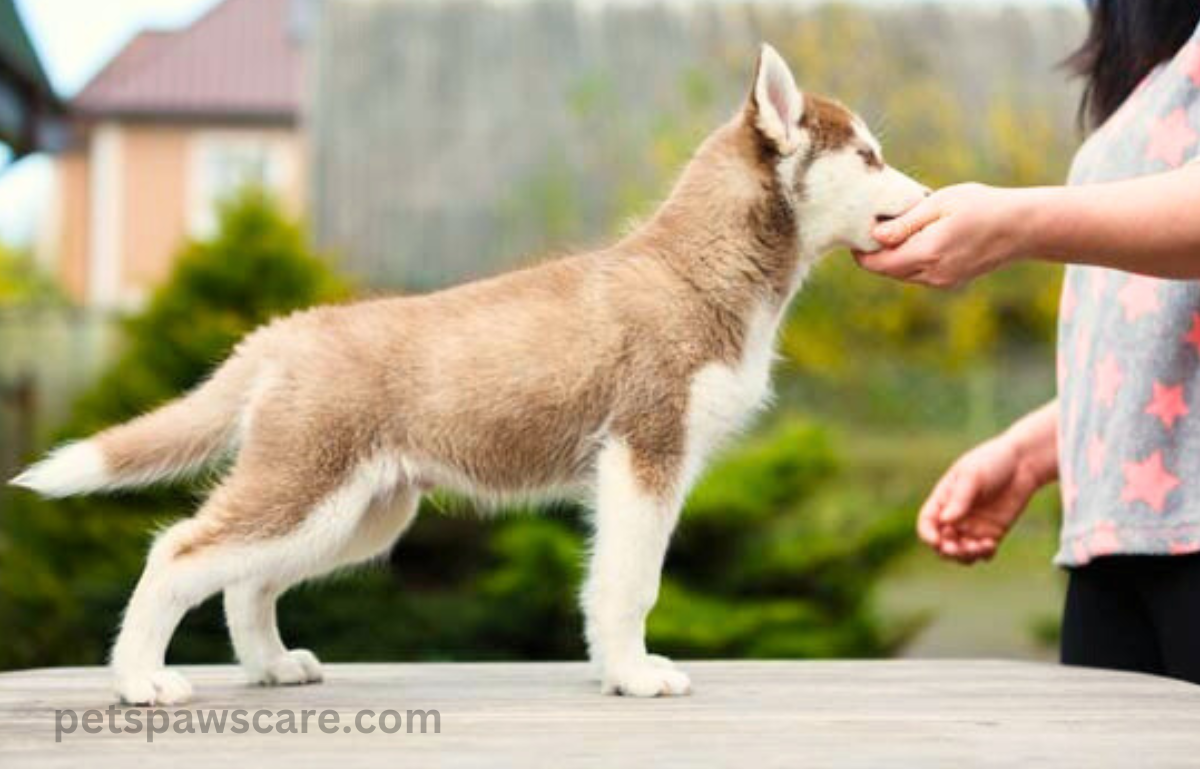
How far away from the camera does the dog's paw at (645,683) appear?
9.16 ft

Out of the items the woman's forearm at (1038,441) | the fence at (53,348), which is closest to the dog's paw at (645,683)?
the woman's forearm at (1038,441)

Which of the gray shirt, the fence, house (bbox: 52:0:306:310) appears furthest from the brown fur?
house (bbox: 52:0:306:310)

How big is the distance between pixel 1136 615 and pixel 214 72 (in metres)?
22.4

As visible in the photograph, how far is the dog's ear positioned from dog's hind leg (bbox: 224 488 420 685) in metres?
0.90

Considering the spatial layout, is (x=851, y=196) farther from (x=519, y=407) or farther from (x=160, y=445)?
(x=160, y=445)

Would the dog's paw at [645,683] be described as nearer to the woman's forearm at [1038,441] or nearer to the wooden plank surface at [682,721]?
the wooden plank surface at [682,721]

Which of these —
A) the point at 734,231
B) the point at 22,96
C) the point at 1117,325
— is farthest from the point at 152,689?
the point at 22,96

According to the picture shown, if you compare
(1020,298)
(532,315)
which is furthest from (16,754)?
(1020,298)

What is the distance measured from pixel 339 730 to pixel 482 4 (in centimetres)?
1516

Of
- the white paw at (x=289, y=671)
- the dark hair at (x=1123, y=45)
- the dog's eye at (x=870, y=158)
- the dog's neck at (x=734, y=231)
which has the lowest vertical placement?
the white paw at (x=289, y=671)

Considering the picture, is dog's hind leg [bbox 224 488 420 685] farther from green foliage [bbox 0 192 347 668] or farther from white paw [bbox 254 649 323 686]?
green foliage [bbox 0 192 347 668]

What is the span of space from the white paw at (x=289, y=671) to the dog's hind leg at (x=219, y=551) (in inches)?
10.7

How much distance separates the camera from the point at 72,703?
2678 millimetres

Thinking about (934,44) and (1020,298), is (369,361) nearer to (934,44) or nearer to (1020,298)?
(1020,298)
